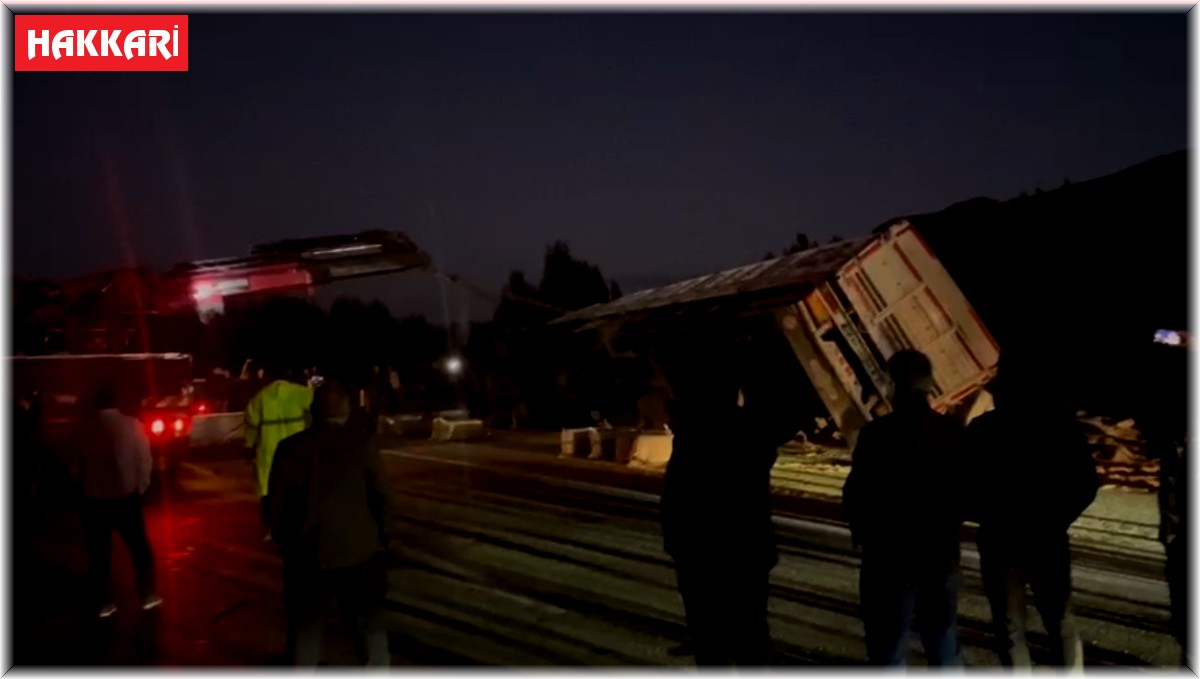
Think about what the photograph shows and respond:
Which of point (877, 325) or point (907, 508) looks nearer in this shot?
point (907, 508)

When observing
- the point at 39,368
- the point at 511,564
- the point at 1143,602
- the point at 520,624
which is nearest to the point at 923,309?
the point at 1143,602

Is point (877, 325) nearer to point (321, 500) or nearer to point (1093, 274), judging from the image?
point (1093, 274)

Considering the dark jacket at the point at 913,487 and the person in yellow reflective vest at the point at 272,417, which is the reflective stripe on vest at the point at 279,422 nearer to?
the person in yellow reflective vest at the point at 272,417

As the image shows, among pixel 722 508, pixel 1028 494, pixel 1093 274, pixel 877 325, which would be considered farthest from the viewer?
pixel 1093 274

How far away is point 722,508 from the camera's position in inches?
169

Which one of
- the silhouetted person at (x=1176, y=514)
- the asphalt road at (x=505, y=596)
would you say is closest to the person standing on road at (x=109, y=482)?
the asphalt road at (x=505, y=596)

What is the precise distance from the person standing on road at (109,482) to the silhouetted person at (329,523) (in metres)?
2.29

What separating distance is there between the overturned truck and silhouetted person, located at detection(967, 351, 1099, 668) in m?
5.87

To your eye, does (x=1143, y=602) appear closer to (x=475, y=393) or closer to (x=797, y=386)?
(x=797, y=386)

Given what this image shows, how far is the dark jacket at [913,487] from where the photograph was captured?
13.3 ft

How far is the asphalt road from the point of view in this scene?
5543 millimetres

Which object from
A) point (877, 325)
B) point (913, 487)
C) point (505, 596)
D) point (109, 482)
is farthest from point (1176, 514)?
point (877, 325)

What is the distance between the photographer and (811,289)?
35.4ft

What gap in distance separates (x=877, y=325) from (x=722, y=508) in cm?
677
